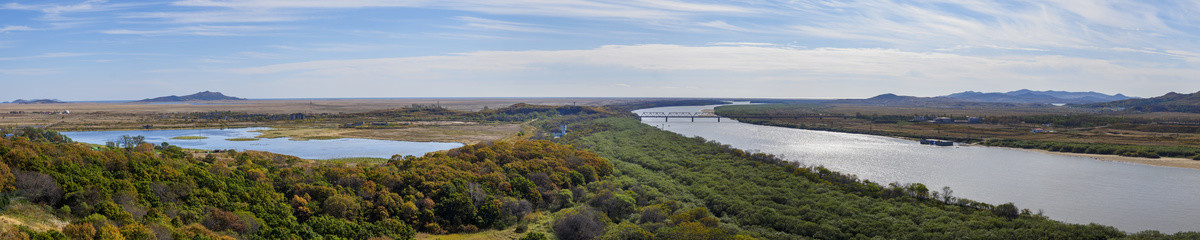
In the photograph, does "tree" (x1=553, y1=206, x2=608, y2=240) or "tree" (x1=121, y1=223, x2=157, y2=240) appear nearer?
"tree" (x1=121, y1=223, x2=157, y2=240)

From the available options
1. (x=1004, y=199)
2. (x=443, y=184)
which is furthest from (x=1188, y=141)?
(x=443, y=184)

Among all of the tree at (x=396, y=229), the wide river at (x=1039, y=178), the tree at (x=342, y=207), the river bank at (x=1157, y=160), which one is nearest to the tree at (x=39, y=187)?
the tree at (x=342, y=207)

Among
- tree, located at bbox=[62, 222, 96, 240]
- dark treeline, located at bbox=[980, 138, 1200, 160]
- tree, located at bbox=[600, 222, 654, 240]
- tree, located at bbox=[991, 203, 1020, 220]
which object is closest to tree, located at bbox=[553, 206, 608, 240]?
tree, located at bbox=[600, 222, 654, 240]

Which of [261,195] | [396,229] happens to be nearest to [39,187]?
[261,195]

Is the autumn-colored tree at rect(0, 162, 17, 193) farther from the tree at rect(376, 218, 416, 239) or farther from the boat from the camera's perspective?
the boat

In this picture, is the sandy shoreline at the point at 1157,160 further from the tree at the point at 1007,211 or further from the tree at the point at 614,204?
the tree at the point at 614,204

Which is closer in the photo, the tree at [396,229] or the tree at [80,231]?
the tree at [80,231]
